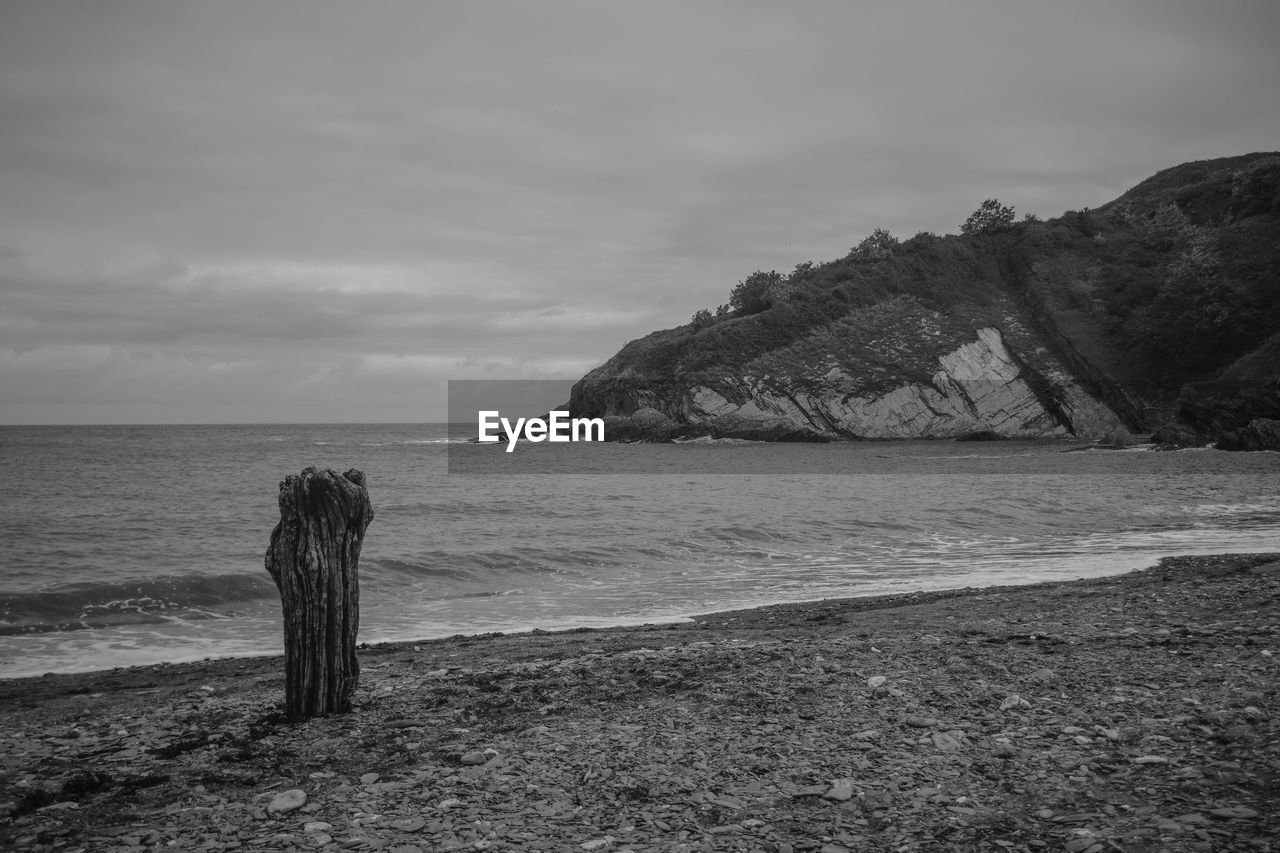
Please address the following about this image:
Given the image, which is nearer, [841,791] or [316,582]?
[841,791]

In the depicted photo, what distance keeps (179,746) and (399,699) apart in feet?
5.30

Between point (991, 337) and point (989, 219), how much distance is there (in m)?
27.7

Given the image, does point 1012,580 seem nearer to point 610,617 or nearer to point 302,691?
point 610,617

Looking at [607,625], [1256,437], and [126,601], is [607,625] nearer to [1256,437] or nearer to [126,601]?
[126,601]

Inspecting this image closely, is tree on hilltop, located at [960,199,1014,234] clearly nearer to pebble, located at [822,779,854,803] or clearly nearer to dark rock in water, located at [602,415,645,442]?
dark rock in water, located at [602,415,645,442]

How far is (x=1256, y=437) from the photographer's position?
48.3 meters

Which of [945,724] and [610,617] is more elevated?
[945,724]

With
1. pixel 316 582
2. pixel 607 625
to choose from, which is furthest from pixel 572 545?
pixel 316 582

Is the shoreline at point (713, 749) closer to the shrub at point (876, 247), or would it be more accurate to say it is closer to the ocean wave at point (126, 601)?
the ocean wave at point (126, 601)

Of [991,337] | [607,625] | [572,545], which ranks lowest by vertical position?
[607,625]

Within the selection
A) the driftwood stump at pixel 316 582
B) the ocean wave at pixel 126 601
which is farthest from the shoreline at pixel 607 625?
the driftwood stump at pixel 316 582

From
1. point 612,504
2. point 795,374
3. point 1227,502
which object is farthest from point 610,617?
point 795,374

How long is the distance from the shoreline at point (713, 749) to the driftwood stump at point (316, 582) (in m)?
0.33

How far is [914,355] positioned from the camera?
82.1 meters
